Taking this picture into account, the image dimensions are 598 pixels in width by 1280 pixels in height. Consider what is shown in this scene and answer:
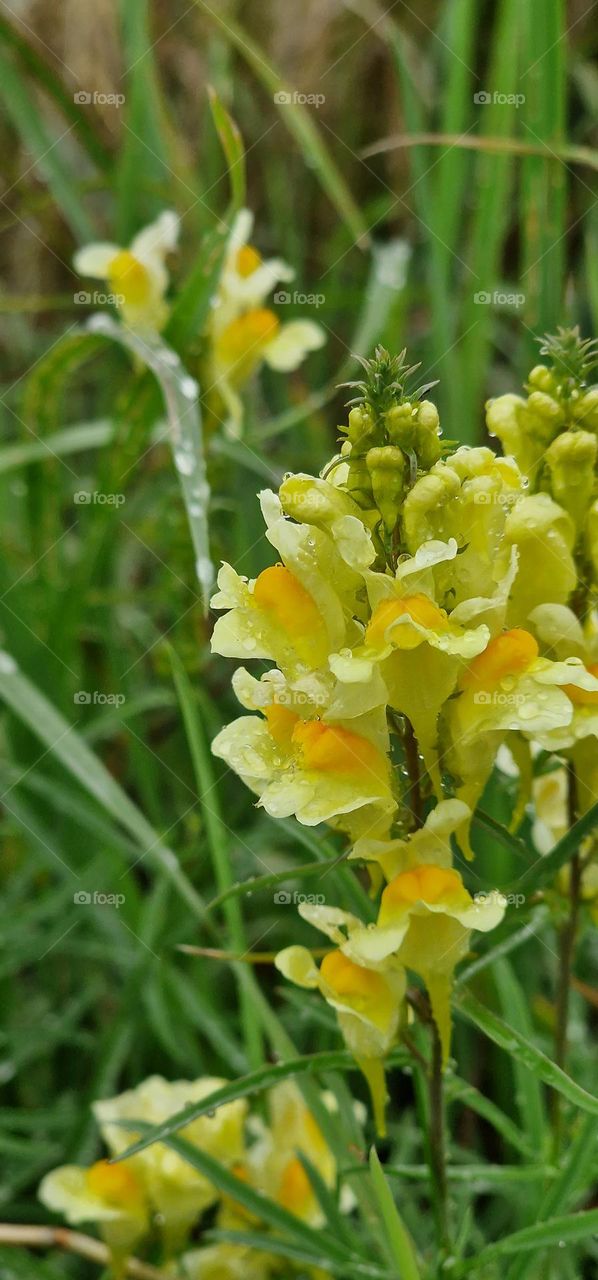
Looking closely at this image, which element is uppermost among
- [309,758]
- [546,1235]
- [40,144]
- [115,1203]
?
[40,144]

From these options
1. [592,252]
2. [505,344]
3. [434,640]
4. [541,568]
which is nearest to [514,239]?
[505,344]

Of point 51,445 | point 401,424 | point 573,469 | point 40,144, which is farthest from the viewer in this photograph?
point 40,144

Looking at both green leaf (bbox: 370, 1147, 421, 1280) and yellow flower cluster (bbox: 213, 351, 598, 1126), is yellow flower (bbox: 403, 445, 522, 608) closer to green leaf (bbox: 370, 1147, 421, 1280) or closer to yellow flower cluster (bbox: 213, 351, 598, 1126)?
yellow flower cluster (bbox: 213, 351, 598, 1126)

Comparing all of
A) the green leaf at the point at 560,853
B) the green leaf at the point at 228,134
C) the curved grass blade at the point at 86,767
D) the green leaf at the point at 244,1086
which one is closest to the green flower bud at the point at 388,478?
the green leaf at the point at 560,853

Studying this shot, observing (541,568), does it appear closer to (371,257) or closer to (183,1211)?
(183,1211)

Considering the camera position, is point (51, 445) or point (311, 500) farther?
point (51, 445)

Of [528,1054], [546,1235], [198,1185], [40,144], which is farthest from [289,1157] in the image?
[40,144]

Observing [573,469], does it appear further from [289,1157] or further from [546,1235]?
[289,1157]
